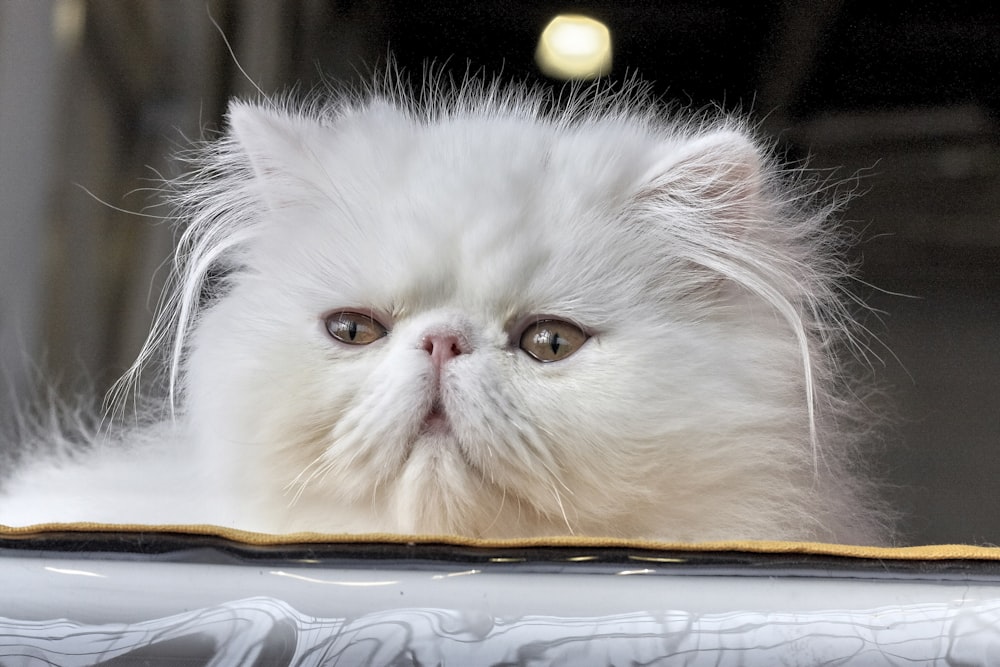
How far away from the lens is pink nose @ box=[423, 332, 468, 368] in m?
1.01

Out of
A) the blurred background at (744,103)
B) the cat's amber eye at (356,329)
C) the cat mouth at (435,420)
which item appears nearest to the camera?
the cat mouth at (435,420)

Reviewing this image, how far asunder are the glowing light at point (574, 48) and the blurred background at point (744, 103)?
17 millimetres

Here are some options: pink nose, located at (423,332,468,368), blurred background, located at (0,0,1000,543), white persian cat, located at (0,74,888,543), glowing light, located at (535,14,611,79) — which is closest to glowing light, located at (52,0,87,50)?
blurred background, located at (0,0,1000,543)

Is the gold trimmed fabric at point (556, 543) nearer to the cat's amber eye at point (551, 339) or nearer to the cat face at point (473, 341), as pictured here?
the cat face at point (473, 341)

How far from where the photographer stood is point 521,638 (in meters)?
0.75

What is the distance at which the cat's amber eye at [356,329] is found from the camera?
1107mm

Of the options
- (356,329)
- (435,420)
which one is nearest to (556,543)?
(435,420)

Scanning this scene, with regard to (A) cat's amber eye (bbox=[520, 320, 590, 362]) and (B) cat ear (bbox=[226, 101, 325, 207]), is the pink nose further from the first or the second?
(B) cat ear (bbox=[226, 101, 325, 207])

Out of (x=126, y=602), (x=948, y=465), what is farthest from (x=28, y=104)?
(x=948, y=465)

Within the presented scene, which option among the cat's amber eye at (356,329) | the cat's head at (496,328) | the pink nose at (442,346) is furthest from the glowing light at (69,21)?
the pink nose at (442,346)

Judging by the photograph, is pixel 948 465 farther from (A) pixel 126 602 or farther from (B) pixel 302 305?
(A) pixel 126 602

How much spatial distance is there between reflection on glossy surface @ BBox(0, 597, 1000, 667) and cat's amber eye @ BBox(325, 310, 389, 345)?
16.2 inches

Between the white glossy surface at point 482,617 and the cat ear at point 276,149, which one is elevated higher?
the cat ear at point 276,149

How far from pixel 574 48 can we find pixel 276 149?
2.02 feet
